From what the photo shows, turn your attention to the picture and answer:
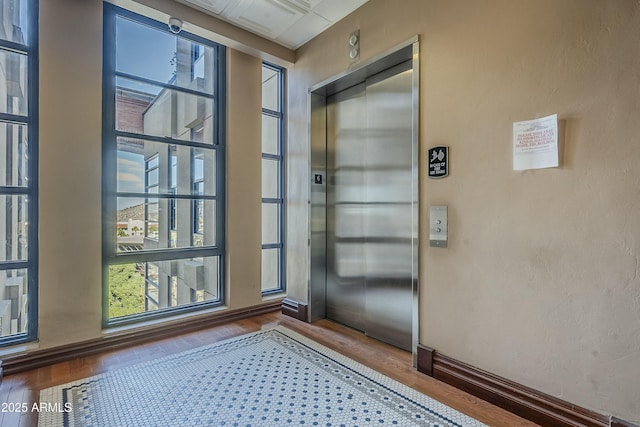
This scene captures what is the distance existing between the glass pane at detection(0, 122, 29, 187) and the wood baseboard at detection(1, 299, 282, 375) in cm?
132

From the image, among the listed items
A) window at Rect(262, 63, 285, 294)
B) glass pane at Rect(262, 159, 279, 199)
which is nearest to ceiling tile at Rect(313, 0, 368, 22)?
window at Rect(262, 63, 285, 294)

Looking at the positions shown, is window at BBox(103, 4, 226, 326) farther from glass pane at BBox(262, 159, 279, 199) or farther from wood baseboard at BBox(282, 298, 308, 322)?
wood baseboard at BBox(282, 298, 308, 322)

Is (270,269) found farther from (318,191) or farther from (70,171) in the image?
(70,171)

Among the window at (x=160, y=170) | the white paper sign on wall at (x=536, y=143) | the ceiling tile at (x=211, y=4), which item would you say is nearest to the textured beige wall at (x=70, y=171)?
the window at (x=160, y=170)

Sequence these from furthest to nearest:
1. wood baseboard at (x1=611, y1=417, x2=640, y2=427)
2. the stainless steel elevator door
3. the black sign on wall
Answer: the stainless steel elevator door → the black sign on wall → wood baseboard at (x1=611, y1=417, x2=640, y2=427)

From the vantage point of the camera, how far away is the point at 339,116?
11.2 feet

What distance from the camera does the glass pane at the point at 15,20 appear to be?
2.40 meters

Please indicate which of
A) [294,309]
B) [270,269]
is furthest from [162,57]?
[294,309]

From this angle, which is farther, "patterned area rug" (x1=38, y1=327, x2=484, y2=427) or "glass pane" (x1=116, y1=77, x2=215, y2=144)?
"glass pane" (x1=116, y1=77, x2=215, y2=144)

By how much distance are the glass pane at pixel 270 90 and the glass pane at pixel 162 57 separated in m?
0.75

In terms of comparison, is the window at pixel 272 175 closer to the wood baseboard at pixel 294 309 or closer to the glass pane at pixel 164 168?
the wood baseboard at pixel 294 309

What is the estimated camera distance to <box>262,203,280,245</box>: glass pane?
13.0 feet

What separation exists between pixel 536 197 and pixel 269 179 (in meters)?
2.92

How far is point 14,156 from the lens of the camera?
2.45 metres
